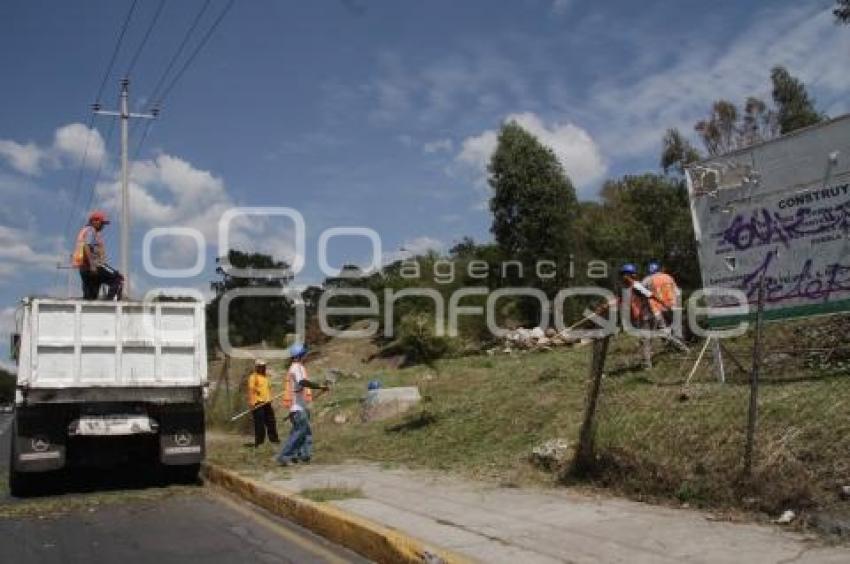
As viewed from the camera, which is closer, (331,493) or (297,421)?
(331,493)

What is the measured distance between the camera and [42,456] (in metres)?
10.7

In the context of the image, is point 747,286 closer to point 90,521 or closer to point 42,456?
point 90,521

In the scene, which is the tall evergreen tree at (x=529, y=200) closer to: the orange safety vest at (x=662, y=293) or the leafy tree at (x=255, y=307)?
the orange safety vest at (x=662, y=293)

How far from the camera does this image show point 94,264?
13289 mm

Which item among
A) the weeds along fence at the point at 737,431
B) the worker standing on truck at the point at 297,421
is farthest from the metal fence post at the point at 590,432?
the worker standing on truck at the point at 297,421

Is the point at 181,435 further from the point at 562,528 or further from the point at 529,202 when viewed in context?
the point at 529,202

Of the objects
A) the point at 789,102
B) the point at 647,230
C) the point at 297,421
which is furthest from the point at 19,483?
the point at 789,102

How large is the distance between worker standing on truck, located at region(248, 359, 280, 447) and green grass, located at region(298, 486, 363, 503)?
20.1 ft

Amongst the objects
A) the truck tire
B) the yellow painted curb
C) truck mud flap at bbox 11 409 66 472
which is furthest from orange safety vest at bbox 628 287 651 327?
the truck tire

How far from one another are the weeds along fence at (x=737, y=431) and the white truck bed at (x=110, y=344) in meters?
5.37

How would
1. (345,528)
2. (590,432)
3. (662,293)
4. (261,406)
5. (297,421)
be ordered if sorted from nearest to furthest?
(345,528) → (590,432) → (297,421) → (662,293) → (261,406)

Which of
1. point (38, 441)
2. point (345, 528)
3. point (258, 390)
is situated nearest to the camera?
point (345, 528)

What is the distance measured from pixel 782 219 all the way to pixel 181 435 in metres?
7.62

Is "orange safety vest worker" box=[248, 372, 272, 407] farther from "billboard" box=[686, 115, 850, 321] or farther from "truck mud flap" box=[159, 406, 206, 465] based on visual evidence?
"billboard" box=[686, 115, 850, 321]
